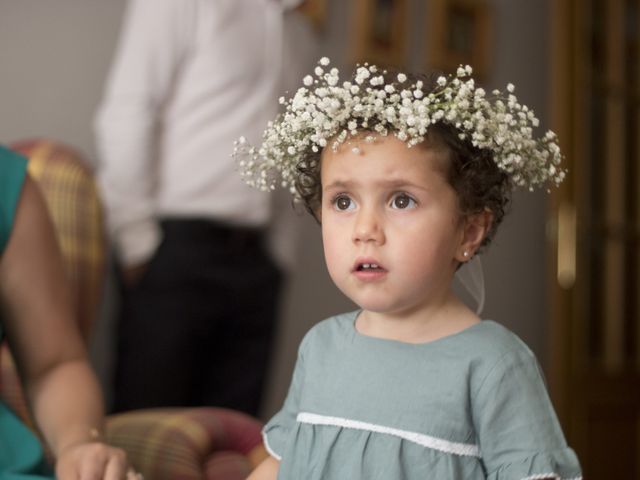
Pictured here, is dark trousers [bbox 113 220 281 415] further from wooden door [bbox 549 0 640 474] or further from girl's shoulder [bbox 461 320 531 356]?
wooden door [bbox 549 0 640 474]

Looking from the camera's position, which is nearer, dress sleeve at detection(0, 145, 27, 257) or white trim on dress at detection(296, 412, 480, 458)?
white trim on dress at detection(296, 412, 480, 458)

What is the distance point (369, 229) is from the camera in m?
0.73

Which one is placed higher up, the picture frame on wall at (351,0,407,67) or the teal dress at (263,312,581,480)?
the picture frame on wall at (351,0,407,67)

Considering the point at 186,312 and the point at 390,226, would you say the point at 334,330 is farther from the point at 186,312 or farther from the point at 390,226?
the point at 186,312

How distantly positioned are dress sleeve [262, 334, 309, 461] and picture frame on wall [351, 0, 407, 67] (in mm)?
2175

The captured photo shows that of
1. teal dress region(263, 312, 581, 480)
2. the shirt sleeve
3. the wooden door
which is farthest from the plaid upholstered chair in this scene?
the wooden door

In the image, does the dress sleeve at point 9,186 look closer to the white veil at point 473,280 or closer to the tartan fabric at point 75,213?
the tartan fabric at point 75,213

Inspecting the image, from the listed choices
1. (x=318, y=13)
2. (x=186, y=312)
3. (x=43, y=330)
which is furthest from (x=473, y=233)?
(x=318, y=13)

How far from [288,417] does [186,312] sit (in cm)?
119

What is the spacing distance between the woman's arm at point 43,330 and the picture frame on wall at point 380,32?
6.32 feet

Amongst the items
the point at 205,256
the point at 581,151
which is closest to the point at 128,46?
the point at 205,256

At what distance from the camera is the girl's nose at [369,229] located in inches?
28.9

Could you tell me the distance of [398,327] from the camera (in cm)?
78

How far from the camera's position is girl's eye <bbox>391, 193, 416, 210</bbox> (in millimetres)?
752
